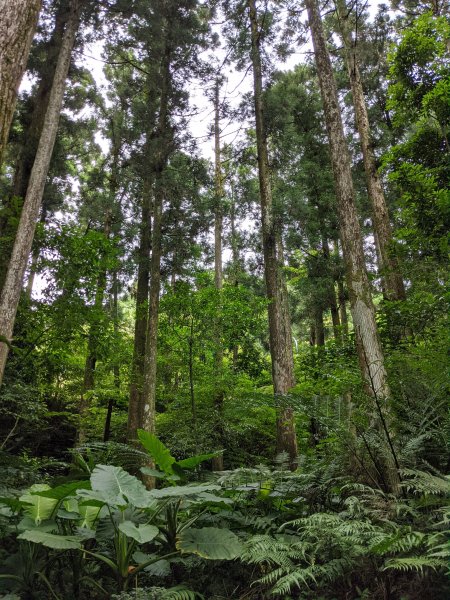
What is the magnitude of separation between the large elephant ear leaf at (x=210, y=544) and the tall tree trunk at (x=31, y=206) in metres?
5.61

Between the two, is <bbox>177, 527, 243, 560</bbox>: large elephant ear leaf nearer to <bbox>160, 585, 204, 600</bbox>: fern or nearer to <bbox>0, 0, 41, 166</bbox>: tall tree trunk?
<bbox>160, 585, 204, 600</bbox>: fern

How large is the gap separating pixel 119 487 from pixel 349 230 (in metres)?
4.89

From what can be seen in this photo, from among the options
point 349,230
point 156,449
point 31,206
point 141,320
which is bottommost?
point 156,449

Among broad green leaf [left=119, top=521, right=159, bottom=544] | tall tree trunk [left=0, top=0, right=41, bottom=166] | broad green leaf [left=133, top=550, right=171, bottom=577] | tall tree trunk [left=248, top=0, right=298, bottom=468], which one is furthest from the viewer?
tall tree trunk [left=248, top=0, right=298, bottom=468]

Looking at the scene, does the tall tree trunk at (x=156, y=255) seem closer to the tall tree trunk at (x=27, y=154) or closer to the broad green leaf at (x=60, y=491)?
the tall tree trunk at (x=27, y=154)

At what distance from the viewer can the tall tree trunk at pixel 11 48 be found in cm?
319

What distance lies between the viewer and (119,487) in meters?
2.13

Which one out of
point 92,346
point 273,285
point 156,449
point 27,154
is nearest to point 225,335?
point 273,285

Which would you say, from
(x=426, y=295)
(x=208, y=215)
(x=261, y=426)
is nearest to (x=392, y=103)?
(x=426, y=295)

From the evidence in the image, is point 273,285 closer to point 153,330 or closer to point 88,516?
point 153,330

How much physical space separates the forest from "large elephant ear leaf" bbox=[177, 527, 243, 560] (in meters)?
0.01

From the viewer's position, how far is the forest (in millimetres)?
2234

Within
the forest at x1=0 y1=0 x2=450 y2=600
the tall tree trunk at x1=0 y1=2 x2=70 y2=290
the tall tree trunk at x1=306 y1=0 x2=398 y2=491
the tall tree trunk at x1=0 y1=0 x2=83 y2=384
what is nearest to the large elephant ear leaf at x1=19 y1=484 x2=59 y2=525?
the forest at x1=0 y1=0 x2=450 y2=600

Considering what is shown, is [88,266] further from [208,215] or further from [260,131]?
[260,131]
